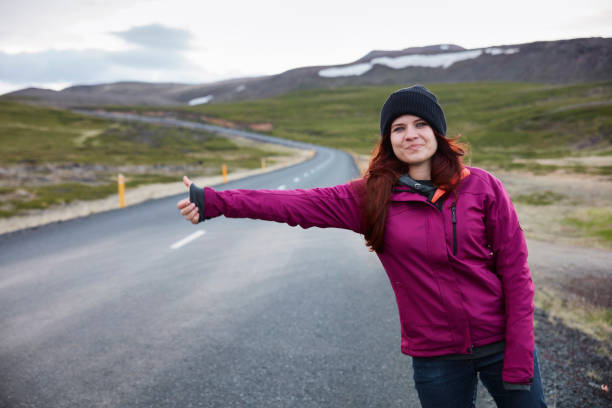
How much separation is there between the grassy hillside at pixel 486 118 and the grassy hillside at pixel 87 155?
53.5 ft

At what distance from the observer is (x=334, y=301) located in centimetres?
542

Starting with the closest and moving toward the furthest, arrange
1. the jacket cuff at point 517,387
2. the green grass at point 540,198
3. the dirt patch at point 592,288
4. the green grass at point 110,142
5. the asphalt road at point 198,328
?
the jacket cuff at point 517,387, the asphalt road at point 198,328, the dirt patch at point 592,288, the green grass at point 540,198, the green grass at point 110,142

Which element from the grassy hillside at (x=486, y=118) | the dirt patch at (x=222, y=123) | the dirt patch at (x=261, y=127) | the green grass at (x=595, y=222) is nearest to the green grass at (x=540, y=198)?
the green grass at (x=595, y=222)

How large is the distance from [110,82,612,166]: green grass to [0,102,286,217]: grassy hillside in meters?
16.4

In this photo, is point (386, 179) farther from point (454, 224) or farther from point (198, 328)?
point (198, 328)

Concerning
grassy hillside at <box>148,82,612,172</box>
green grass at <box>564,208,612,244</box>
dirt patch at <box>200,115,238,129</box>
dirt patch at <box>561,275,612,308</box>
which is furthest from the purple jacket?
dirt patch at <box>200,115,238,129</box>

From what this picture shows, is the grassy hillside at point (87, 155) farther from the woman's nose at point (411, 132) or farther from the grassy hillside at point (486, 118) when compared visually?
the grassy hillside at point (486, 118)

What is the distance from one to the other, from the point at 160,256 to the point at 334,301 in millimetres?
3641

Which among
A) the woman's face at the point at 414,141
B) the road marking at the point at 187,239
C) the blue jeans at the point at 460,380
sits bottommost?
the road marking at the point at 187,239

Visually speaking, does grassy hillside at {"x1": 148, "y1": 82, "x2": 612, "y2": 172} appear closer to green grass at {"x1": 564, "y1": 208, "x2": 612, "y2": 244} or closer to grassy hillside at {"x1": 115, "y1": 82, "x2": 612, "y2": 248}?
grassy hillside at {"x1": 115, "y1": 82, "x2": 612, "y2": 248}

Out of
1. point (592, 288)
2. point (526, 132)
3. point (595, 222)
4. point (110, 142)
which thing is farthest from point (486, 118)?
point (592, 288)

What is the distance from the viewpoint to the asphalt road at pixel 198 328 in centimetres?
333

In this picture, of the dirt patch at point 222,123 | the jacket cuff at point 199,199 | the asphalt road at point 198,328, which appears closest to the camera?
the jacket cuff at point 199,199

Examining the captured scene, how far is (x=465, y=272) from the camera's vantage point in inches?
82.1
